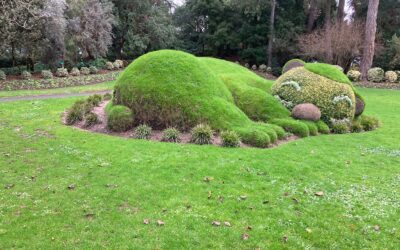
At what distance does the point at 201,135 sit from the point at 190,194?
427cm

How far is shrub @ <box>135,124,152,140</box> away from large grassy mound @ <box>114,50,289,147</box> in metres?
0.72

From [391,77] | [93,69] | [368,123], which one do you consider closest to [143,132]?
[368,123]

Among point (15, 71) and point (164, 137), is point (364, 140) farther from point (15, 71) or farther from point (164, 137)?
point (15, 71)

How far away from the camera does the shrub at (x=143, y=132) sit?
12.2 metres

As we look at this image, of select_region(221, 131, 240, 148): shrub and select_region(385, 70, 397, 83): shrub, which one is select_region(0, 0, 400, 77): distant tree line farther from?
select_region(221, 131, 240, 148): shrub

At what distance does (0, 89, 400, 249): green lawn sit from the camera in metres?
5.93

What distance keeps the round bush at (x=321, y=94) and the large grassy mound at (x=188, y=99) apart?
30.3 inches

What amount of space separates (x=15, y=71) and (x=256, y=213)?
27683 millimetres

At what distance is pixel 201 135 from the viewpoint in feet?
38.4

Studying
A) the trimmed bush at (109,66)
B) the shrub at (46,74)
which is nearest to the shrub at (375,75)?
the trimmed bush at (109,66)

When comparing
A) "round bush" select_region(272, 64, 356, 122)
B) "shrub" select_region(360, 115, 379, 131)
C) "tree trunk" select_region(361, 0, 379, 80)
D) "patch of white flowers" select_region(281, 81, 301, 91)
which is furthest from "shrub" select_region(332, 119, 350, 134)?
"tree trunk" select_region(361, 0, 379, 80)

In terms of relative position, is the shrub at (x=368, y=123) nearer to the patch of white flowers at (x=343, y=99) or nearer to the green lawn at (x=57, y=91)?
the patch of white flowers at (x=343, y=99)

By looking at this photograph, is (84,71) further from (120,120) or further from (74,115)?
(120,120)

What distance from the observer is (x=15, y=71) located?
28281 millimetres
